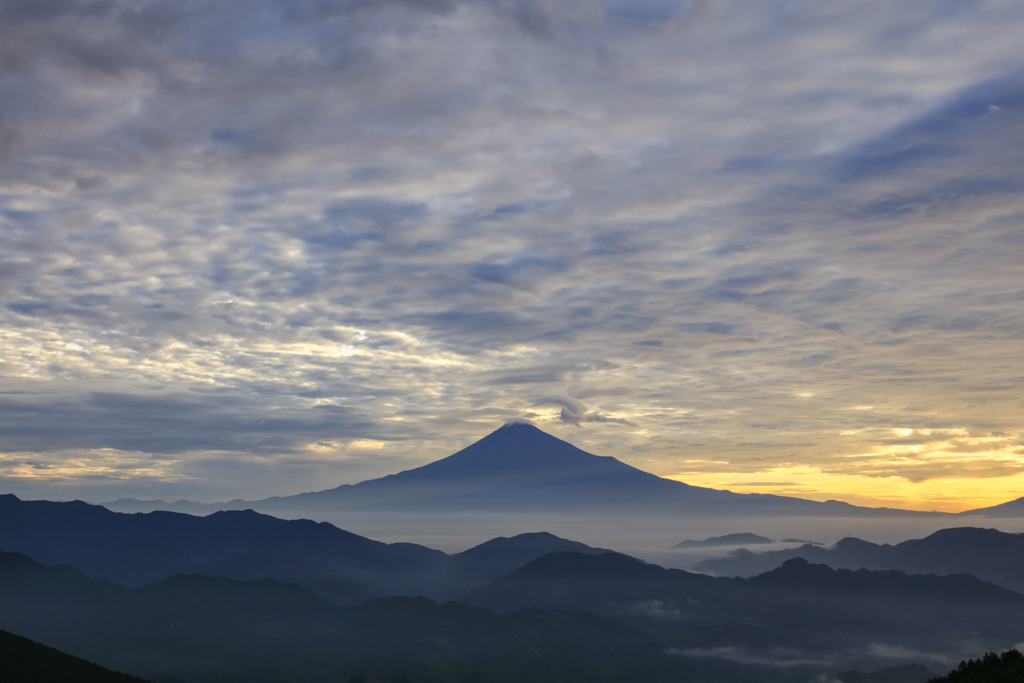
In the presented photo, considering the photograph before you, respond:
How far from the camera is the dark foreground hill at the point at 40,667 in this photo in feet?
525

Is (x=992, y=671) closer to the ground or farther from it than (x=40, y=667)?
farther from it

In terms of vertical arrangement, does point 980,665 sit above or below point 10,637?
above

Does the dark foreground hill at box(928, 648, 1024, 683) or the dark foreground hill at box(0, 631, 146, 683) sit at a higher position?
the dark foreground hill at box(928, 648, 1024, 683)

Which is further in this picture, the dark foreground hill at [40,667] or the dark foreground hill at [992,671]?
the dark foreground hill at [40,667]

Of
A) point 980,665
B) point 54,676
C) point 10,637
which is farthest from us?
point 10,637

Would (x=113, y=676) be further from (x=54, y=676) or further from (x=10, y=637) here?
(x=10, y=637)

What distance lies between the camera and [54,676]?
163 m

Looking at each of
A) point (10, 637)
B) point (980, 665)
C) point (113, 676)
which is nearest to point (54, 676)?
point (113, 676)

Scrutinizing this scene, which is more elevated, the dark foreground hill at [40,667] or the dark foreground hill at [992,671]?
the dark foreground hill at [992,671]

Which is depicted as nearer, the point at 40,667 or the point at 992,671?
the point at 992,671

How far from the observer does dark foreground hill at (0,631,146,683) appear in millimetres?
160125

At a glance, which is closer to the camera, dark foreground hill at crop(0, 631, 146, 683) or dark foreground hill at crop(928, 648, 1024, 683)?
dark foreground hill at crop(928, 648, 1024, 683)

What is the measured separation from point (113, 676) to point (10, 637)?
34601 mm

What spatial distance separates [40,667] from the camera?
547ft
